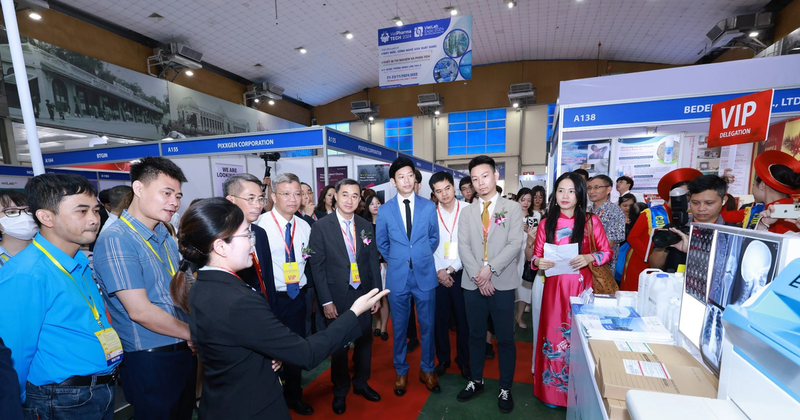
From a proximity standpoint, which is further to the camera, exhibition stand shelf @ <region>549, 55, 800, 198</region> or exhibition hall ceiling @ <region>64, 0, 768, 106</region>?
exhibition hall ceiling @ <region>64, 0, 768, 106</region>

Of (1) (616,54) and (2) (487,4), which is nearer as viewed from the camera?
(2) (487,4)

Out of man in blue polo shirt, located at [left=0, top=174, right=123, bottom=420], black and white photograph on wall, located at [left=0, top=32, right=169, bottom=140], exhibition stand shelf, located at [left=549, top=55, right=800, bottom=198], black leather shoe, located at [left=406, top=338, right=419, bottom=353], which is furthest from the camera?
black and white photograph on wall, located at [left=0, top=32, right=169, bottom=140]

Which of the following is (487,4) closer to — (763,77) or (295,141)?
(763,77)

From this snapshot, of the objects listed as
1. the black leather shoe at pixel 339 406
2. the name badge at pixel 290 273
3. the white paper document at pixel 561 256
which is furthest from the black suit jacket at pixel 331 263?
the white paper document at pixel 561 256

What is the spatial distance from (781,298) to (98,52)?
10.8m

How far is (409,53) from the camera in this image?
523 cm

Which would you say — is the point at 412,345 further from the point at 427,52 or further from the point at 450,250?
the point at 427,52

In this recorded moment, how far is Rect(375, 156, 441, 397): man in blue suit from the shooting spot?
93.7 inches

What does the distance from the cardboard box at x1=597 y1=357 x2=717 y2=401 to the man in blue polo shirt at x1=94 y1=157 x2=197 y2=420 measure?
1.63m

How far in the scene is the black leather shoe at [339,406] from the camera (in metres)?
2.27

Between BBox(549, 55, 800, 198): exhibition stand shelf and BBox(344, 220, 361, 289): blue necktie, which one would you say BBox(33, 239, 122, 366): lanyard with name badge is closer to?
BBox(344, 220, 361, 289): blue necktie

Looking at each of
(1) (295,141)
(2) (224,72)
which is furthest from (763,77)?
(2) (224,72)

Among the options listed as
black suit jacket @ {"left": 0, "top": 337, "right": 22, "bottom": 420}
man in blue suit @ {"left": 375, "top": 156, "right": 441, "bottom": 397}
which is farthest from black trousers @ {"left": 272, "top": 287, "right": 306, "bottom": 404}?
black suit jacket @ {"left": 0, "top": 337, "right": 22, "bottom": 420}

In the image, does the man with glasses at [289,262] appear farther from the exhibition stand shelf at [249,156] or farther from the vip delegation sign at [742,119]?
the vip delegation sign at [742,119]
